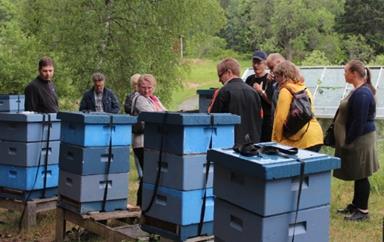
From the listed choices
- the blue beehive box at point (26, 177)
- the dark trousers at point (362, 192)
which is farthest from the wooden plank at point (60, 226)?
the dark trousers at point (362, 192)

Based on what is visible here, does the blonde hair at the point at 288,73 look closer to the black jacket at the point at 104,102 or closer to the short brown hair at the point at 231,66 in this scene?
the short brown hair at the point at 231,66

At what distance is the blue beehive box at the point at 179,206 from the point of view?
4.66 meters

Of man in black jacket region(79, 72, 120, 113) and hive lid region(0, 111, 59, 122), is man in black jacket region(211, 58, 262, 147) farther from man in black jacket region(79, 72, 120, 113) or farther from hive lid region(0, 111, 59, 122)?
man in black jacket region(79, 72, 120, 113)

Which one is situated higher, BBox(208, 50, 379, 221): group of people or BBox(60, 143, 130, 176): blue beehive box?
BBox(208, 50, 379, 221): group of people

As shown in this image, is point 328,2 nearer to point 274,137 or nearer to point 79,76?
point 79,76

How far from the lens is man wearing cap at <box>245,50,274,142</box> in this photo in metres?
6.61

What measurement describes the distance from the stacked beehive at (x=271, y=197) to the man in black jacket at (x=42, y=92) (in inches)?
159

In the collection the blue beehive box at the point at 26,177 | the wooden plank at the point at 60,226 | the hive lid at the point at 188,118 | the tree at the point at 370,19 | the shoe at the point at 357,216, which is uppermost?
the tree at the point at 370,19

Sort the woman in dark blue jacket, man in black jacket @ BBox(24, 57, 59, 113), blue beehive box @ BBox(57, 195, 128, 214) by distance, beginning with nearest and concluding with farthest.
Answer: blue beehive box @ BBox(57, 195, 128, 214) → the woman in dark blue jacket → man in black jacket @ BBox(24, 57, 59, 113)

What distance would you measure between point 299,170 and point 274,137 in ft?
7.50

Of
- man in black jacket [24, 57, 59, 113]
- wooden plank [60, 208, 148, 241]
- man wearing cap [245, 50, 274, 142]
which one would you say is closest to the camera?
wooden plank [60, 208, 148, 241]

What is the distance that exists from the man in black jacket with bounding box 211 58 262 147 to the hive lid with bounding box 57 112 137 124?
39.2 inches

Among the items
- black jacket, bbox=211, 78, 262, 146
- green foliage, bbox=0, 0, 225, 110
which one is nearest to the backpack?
black jacket, bbox=211, 78, 262, 146

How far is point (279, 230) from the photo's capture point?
3.42m
